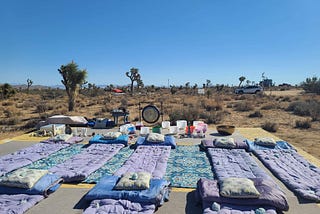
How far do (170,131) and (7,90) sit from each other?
1019 inches

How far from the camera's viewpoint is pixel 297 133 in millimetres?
10500

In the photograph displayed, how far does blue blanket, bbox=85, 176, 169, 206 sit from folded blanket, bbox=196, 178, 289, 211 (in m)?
0.67

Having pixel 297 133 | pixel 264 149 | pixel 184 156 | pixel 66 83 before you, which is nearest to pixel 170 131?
pixel 184 156

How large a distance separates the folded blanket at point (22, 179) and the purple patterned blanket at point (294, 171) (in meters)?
4.86

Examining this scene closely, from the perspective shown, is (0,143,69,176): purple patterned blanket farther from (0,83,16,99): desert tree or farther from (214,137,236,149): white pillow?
(0,83,16,99): desert tree

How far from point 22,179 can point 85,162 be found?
1739 mm

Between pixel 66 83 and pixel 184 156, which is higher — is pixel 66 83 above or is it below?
above

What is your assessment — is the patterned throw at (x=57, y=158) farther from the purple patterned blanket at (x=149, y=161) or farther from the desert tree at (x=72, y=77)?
the desert tree at (x=72, y=77)

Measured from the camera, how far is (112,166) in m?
6.16

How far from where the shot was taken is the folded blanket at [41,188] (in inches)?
177

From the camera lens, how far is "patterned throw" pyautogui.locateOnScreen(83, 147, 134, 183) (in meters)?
5.38

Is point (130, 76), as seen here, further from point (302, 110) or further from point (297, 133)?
point (297, 133)

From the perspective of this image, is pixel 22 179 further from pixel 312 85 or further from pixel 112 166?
pixel 312 85

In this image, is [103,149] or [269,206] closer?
[269,206]
